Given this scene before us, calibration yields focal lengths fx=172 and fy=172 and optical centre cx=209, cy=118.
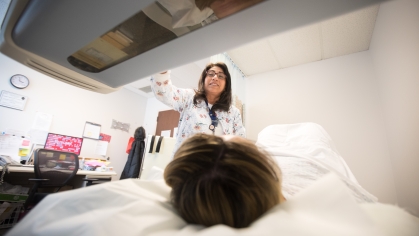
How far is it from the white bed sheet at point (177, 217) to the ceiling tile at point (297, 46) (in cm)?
178

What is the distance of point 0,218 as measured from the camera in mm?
1639

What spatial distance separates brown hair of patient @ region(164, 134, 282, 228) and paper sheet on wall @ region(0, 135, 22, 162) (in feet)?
9.78

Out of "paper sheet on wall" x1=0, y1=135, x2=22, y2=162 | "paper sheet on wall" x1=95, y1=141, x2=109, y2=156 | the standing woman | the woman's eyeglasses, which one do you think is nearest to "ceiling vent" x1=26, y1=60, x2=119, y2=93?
the standing woman

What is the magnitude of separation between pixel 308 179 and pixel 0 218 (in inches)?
105

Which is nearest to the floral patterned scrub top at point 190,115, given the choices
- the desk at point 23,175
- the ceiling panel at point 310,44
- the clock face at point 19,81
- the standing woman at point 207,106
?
the standing woman at point 207,106

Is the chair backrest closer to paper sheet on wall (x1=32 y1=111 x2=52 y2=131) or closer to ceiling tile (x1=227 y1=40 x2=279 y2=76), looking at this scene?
paper sheet on wall (x1=32 y1=111 x2=52 y2=131)

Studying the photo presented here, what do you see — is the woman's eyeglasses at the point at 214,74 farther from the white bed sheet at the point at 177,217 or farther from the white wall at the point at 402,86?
the white wall at the point at 402,86

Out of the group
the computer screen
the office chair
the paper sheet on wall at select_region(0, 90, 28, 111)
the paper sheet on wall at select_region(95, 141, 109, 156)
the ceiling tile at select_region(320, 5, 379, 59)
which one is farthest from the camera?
the paper sheet on wall at select_region(95, 141, 109, 156)

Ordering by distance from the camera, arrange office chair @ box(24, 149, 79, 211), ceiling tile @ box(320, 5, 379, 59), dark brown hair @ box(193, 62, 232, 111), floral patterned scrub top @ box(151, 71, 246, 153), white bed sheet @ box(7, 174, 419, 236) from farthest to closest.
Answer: office chair @ box(24, 149, 79, 211)
ceiling tile @ box(320, 5, 379, 59)
dark brown hair @ box(193, 62, 232, 111)
floral patterned scrub top @ box(151, 71, 246, 153)
white bed sheet @ box(7, 174, 419, 236)

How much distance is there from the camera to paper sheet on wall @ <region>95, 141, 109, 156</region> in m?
3.15

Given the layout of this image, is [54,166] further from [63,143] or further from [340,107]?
[340,107]

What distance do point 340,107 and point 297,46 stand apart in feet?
2.71

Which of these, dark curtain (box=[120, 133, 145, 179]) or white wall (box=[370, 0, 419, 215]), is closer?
white wall (box=[370, 0, 419, 215])

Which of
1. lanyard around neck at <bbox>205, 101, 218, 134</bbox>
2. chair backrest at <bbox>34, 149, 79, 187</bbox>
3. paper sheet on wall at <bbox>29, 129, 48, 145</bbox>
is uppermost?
lanyard around neck at <bbox>205, 101, 218, 134</bbox>
